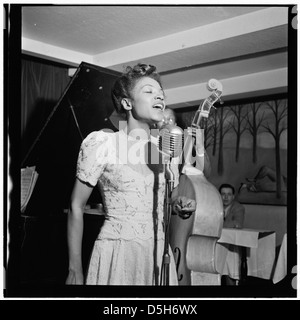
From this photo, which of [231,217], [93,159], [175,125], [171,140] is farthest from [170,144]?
[231,217]

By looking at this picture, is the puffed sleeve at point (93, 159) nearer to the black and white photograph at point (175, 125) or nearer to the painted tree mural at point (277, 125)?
the black and white photograph at point (175, 125)

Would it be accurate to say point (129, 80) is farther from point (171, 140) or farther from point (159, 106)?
point (171, 140)

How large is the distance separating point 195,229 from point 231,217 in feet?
0.68

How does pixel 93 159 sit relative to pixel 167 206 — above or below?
above

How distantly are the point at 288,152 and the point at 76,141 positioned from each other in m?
0.84

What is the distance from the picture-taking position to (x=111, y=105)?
1.78 meters

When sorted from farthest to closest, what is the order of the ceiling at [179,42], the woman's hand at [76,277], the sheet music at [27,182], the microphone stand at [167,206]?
the sheet music at [27,182], the ceiling at [179,42], the woman's hand at [76,277], the microphone stand at [167,206]

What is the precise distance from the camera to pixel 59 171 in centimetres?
206

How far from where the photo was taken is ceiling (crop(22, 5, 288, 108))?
1.69 meters

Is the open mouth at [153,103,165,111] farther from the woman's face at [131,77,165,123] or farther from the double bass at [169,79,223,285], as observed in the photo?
the double bass at [169,79,223,285]

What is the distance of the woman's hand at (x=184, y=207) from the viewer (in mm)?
1623

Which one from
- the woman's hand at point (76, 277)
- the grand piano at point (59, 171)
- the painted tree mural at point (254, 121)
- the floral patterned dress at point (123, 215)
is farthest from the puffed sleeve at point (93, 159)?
the painted tree mural at point (254, 121)

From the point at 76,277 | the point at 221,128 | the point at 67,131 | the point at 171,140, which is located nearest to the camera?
the point at 171,140
